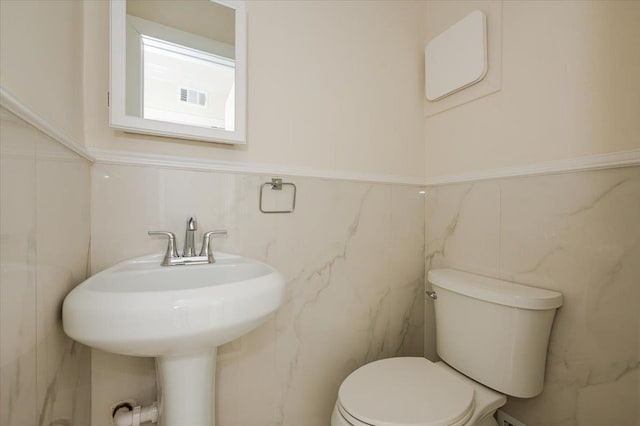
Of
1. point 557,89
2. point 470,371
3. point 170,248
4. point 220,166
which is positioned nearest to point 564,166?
point 557,89

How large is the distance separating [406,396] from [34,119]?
1121 mm

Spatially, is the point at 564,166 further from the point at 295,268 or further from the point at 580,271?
the point at 295,268

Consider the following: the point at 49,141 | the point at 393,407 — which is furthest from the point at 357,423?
the point at 49,141

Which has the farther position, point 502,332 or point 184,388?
point 502,332

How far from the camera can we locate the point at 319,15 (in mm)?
1188

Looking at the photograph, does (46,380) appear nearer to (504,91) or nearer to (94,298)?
(94,298)

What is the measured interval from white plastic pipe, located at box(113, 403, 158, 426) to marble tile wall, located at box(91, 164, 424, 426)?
2.1 inches

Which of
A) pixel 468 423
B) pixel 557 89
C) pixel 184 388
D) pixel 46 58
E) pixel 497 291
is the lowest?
pixel 468 423

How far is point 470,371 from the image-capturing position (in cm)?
101

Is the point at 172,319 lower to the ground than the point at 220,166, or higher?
lower

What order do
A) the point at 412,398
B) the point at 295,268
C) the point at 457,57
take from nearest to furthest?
the point at 412,398 → the point at 295,268 → the point at 457,57

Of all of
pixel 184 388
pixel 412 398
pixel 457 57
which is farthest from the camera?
pixel 457 57

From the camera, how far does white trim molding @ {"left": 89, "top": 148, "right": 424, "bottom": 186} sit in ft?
2.79

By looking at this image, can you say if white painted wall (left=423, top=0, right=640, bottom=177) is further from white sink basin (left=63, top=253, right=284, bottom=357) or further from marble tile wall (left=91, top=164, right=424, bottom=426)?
white sink basin (left=63, top=253, right=284, bottom=357)
